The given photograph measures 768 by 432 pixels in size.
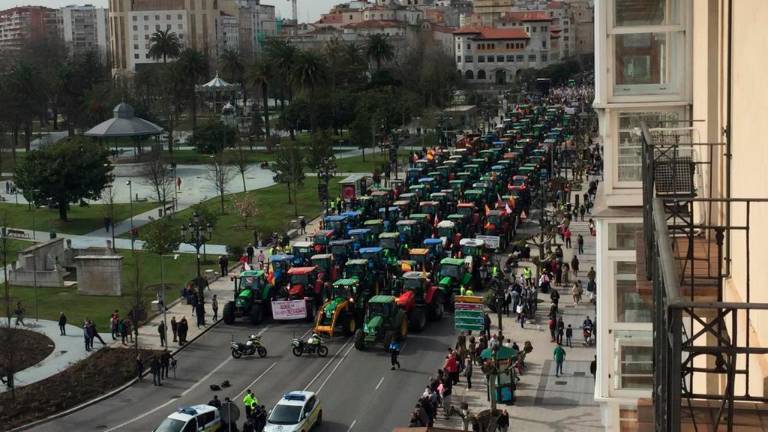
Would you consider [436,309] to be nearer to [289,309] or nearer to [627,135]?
[289,309]

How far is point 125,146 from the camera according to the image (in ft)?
Answer: 317

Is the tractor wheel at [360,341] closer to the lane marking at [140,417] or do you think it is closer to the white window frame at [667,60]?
the lane marking at [140,417]

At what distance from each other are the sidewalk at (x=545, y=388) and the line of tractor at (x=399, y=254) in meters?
2.76

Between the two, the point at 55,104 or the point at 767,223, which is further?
the point at 55,104

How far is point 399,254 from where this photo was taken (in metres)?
43.5

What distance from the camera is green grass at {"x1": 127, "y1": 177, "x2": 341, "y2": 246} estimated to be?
53.4m

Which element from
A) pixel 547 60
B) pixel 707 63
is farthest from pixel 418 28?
pixel 707 63

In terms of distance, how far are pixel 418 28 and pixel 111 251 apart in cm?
13617

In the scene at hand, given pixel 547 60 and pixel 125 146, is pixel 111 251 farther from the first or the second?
pixel 547 60

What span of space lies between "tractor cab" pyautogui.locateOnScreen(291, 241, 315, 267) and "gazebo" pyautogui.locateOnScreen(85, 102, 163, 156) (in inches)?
1591

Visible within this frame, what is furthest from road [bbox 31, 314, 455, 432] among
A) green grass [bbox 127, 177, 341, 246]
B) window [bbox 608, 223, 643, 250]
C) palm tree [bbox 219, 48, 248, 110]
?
palm tree [bbox 219, 48, 248, 110]

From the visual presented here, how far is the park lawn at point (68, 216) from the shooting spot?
187ft

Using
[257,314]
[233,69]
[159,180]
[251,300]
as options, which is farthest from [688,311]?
[233,69]

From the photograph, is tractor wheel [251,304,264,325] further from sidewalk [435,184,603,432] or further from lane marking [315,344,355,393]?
sidewalk [435,184,603,432]
